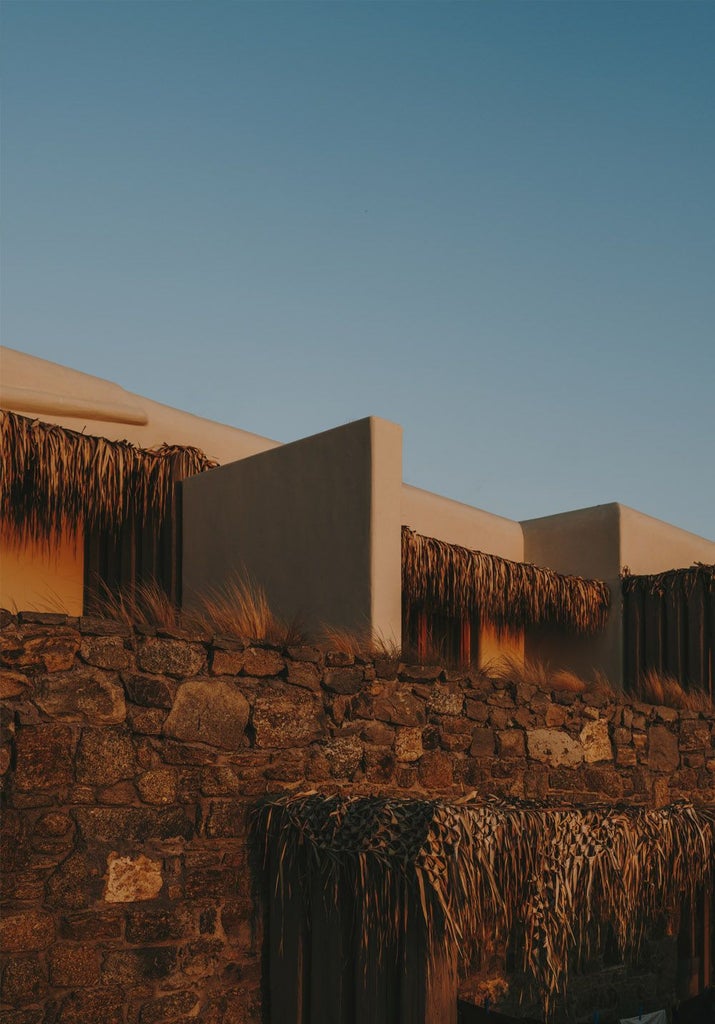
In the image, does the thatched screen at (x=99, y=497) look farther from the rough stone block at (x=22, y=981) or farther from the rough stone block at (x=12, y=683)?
the rough stone block at (x=22, y=981)

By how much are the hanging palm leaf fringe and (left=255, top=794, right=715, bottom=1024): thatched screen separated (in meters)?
5.51

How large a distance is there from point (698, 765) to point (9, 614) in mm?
6292

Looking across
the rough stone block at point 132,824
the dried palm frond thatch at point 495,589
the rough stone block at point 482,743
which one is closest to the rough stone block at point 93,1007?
the rough stone block at point 132,824

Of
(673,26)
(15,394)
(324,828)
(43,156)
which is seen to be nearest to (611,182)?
(673,26)

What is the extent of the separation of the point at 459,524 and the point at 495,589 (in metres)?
2.02

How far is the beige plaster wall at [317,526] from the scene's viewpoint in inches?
299

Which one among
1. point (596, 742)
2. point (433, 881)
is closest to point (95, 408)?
point (596, 742)

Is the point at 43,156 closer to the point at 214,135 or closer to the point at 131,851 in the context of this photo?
the point at 214,135

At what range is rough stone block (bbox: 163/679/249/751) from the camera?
5129 millimetres

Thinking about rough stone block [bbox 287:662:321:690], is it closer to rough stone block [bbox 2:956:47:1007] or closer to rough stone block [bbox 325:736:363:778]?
rough stone block [bbox 325:736:363:778]

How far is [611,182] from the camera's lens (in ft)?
26.6

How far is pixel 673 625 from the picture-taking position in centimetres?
1067

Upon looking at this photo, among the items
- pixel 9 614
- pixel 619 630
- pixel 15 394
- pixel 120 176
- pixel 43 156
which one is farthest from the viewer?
pixel 619 630

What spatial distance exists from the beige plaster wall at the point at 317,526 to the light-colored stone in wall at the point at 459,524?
2.49 meters
